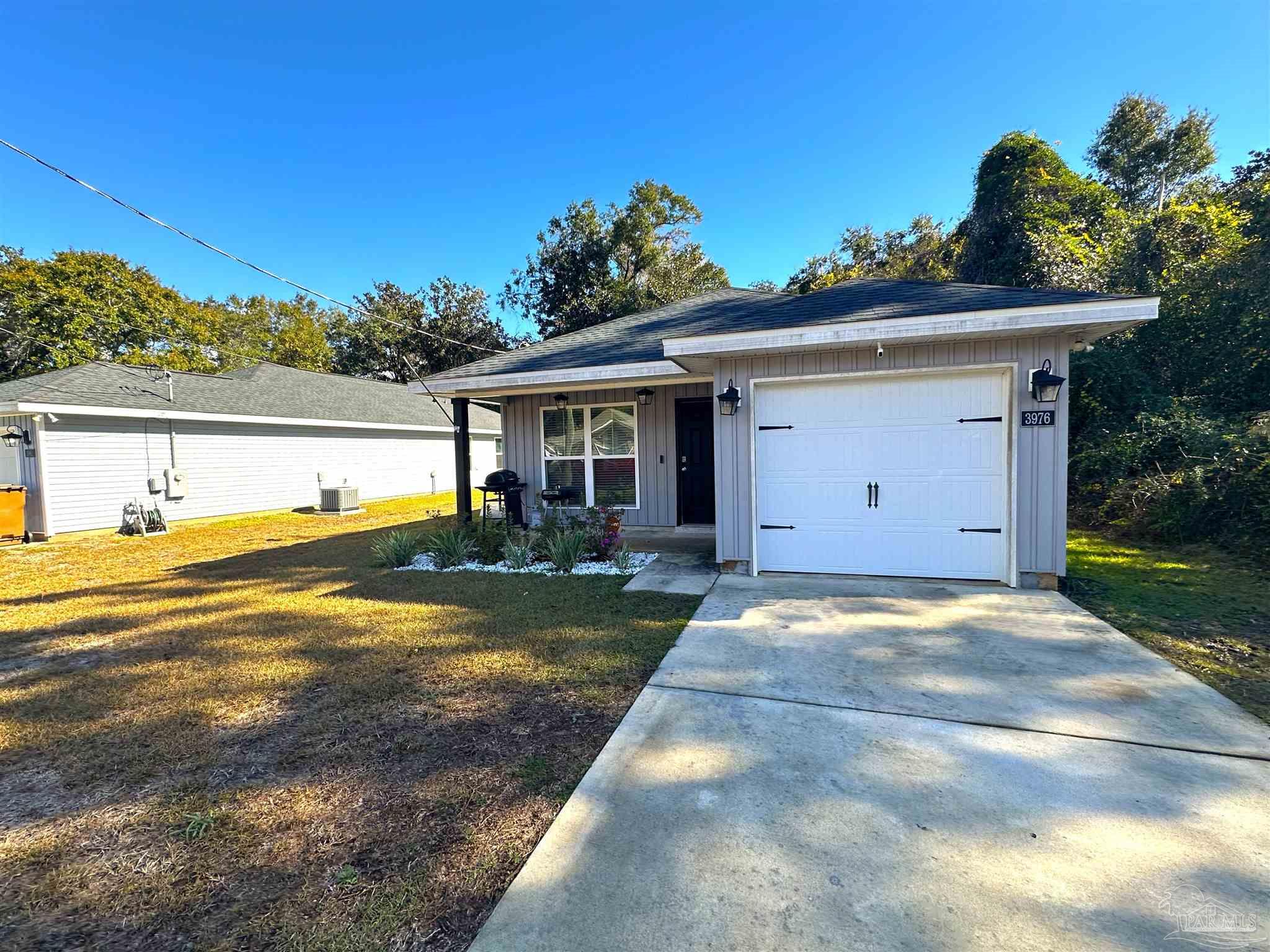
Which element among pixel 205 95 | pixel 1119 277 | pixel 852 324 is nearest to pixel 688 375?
pixel 852 324

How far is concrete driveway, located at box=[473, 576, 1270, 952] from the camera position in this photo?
1548 millimetres

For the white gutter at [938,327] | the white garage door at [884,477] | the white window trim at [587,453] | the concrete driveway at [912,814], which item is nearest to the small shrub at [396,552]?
the white window trim at [587,453]

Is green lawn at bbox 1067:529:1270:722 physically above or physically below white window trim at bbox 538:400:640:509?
below

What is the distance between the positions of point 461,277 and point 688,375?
2189 cm

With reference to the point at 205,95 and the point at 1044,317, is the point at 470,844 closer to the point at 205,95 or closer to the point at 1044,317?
the point at 1044,317

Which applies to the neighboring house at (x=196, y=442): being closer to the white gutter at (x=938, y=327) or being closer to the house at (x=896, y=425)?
the house at (x=896, y=425)

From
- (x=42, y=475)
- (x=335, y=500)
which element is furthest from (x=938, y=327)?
(x=42, y=475)

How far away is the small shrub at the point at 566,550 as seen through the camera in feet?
20.1

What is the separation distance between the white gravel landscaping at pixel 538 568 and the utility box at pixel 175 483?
26.9ft

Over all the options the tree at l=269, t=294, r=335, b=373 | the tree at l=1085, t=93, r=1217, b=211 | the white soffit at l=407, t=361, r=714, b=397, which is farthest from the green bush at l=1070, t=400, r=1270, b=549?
the tree at l=269, t=294, r=335, b=373

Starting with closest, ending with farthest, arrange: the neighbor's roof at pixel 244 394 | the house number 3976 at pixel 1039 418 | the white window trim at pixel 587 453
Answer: the house number 3976 at pixel 1039 418 < the white window trim at pixel 587 453 < the neighbor's roof at pixel 244 394

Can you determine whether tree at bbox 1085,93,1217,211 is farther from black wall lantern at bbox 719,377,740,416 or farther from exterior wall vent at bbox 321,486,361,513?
exterior wall vent at bbox 321,486,361,513

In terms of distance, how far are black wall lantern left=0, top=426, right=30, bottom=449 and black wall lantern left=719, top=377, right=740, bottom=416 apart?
1257cm

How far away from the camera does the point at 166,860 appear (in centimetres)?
188
